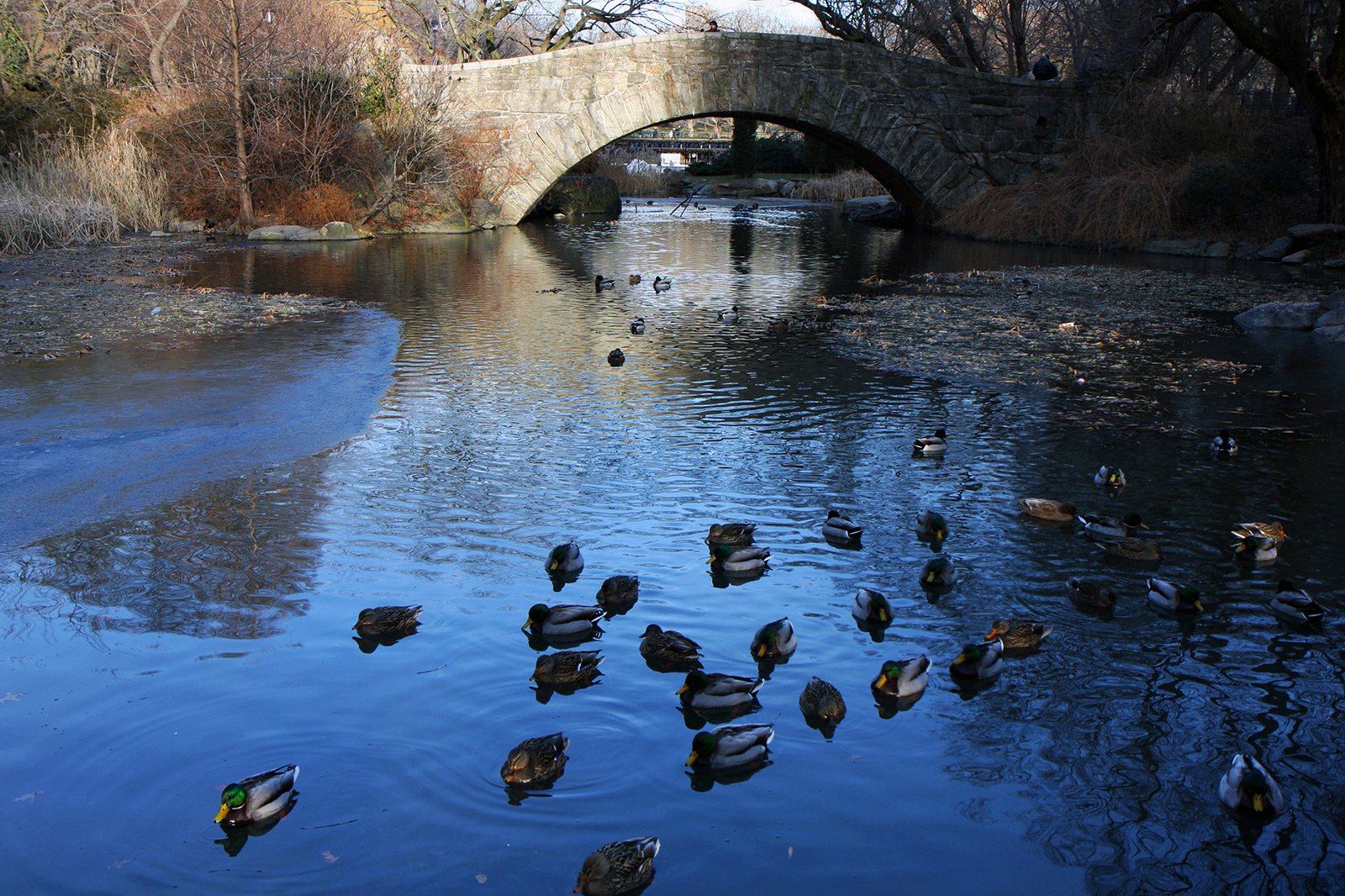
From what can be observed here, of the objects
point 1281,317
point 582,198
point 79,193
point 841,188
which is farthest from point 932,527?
point 841,188

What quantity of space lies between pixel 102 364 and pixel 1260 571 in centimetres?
821

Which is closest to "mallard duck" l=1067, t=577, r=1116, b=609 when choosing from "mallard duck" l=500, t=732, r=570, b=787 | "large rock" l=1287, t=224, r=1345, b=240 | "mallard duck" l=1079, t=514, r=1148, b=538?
"mallard duck" l=1079, t=514, r=1148, b=538

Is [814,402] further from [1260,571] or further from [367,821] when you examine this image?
[367,821]

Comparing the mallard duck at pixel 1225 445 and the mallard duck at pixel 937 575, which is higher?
the mallard duck at pixel 1225 445

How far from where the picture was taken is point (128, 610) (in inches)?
185

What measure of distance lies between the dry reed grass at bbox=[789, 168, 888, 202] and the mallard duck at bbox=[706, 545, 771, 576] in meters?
31.1

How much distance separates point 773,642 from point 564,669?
2.67 feet

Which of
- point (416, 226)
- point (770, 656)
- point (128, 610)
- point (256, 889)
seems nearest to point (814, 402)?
point (770, 656)

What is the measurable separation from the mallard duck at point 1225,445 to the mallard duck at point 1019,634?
10.6 ft

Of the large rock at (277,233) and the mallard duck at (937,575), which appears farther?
the large rock at (277,233)

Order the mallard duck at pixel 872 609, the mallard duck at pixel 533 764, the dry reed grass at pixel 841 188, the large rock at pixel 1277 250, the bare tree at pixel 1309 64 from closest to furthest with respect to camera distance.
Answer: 1. the mallard duck at pixel 533 764
2. the mallard duck at pixel 872 609
3. the bare tree at pixel 1309 64
4. the large rock at pixel 1277 250
5. the dry reed grass at pixel 841 188

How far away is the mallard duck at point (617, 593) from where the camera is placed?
478cm

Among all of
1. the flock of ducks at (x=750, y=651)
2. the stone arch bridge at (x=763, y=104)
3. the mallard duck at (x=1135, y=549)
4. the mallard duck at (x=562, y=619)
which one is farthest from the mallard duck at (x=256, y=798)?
the stone arch bridge at (x=763, y=104)

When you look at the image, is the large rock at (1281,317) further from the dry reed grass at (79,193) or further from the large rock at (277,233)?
the dry reed grass at (79,193)
